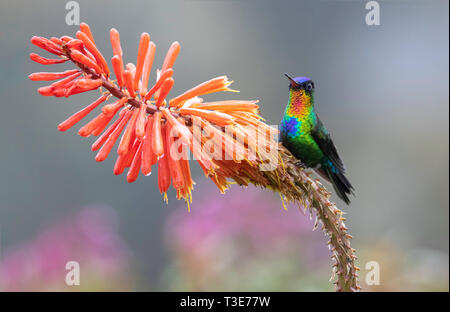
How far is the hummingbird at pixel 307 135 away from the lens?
2.38 meters

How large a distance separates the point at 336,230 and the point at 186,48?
671cm

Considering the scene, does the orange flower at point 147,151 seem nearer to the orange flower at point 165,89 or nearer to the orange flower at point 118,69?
the orange flower at point 165,89

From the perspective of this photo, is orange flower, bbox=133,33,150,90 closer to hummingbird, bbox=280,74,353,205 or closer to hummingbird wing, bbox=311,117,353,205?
hummingbird, bbox=280,74,353,205

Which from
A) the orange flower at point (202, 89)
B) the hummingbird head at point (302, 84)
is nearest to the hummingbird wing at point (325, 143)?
the hummingbird head at point (302, 84)

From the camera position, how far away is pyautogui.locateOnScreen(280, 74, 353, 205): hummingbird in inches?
93.8

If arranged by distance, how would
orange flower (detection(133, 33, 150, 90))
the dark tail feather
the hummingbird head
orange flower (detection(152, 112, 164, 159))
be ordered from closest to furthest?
orange flower (detection(152, 112, 164, 159))
orange flower (detection(133, 33, 150, 90))
the hummingbird head
the dark tail feather

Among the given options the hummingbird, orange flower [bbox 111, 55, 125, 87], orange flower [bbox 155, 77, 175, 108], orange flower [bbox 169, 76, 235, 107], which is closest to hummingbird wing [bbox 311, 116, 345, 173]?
the hummingbird

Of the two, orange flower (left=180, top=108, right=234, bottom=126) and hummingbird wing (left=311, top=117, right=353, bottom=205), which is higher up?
orange flower (left=180, top=108, right=234, bottom=126)

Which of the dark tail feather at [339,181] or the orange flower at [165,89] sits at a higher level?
the orange flower at [165,89]

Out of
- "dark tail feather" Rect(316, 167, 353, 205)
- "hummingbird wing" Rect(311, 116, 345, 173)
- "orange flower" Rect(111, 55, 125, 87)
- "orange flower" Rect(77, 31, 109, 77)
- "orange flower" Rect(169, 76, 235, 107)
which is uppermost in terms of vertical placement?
"orange flower" Rect(77, 31, 109, 77)

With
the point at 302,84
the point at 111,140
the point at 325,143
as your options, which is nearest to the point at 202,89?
the point at 111,140

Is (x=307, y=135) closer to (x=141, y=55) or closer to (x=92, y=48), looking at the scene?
(x=141, y=55)

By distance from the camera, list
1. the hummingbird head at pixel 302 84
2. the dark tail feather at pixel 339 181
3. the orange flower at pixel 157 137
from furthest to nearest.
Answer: the dark tail feather at pixel 339 181, the hummingbird head at pixel 302 84, the orange flower at pixel 157 137

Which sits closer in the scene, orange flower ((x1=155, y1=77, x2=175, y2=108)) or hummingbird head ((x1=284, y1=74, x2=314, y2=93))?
orange flower ((x1=155, y1=77, x2=175, y2=108))
